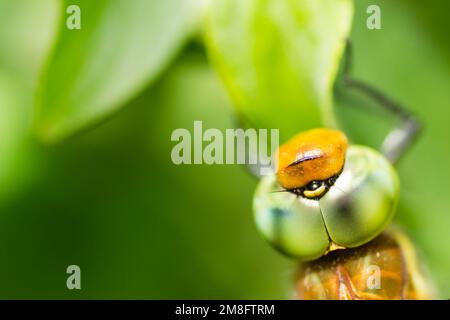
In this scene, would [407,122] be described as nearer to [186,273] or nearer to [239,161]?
[239,161]

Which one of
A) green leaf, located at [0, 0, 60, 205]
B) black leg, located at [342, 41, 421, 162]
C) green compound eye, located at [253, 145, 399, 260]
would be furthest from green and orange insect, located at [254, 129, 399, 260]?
green leaf, located at [0, 0, 60, 205]

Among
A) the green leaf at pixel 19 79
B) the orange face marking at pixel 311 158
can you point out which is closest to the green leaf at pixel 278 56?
the orange face marking at pixel 311 158

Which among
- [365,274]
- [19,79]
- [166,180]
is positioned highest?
[19,79]

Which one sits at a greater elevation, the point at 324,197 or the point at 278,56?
the point at 278,56

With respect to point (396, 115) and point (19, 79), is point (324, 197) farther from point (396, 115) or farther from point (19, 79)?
point (19, 79)

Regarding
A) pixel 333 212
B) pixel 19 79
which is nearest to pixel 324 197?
pixel 333 212
